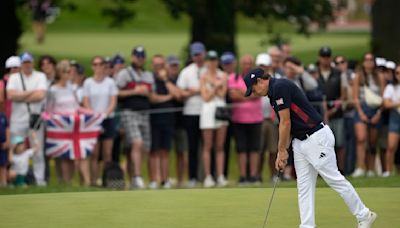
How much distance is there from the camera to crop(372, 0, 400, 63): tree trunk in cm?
3259

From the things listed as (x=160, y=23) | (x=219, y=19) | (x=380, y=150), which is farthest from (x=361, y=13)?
(x=380, y=150)

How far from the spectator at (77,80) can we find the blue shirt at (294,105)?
7.56 m

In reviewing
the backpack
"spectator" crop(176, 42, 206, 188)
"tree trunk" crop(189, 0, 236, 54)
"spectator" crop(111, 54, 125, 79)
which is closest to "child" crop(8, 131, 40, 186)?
the backpack

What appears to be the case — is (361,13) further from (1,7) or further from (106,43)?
(1,7)

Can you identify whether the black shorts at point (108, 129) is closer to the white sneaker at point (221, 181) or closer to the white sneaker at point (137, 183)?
the white sneaker at point (137, 183)

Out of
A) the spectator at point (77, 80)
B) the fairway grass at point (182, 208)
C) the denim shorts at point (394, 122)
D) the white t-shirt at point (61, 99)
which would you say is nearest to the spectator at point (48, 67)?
the spectator at point (77, 80)

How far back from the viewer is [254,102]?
19172 millimetres

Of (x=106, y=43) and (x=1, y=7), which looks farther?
(x=106, y=43)

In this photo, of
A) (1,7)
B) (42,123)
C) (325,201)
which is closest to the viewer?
(325,201)

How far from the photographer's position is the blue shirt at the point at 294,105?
39.0 feet

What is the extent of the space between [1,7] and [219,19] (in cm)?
530

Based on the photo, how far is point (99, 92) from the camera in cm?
1906

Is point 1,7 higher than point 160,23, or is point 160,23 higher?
point 1,7

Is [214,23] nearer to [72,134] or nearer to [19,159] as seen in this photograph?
[72,134]
